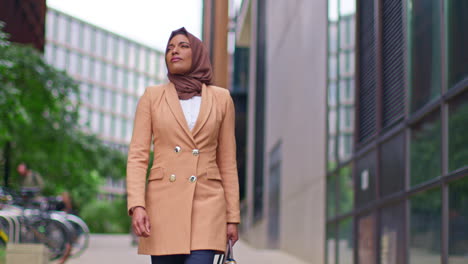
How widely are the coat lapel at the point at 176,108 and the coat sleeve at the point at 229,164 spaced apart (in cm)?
18

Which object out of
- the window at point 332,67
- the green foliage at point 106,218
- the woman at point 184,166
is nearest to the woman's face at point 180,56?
the woman at point 184,166

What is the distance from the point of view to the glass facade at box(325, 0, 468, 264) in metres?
5.32

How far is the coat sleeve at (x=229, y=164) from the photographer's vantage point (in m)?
3.23

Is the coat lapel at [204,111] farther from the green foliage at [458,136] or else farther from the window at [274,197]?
the window at [274,197]

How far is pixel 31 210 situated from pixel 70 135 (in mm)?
10580

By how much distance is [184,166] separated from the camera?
3.14 m

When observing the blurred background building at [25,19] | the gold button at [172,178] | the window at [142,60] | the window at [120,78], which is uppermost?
the window at [142,60]

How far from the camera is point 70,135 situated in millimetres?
20531

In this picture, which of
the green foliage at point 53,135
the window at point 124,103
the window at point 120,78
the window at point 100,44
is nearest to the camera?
the green foliage at point 53,135

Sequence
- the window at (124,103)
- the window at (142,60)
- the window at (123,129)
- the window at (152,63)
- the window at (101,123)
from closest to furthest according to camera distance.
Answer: the window at (101,123)
the window at (123,129)
the window at (124,103)
the window at (142,60)
the window at (152,63)

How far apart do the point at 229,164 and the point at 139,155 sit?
1.23ft

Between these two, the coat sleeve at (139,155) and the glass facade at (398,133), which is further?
the glass facade at (398,133)

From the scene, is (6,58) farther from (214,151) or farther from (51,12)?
(51,12)

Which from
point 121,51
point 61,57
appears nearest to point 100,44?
point 121,51
